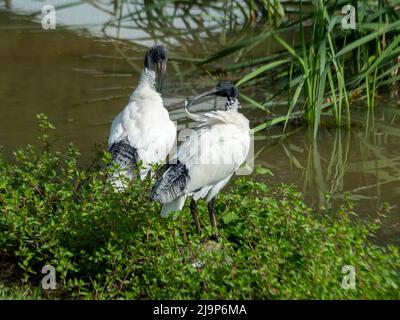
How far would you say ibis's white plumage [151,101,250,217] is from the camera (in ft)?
16.0

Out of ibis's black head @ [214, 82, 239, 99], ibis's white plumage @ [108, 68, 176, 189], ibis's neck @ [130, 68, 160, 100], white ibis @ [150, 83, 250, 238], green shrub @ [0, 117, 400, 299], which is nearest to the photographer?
green shrub @ [0, 117, 400, 299]

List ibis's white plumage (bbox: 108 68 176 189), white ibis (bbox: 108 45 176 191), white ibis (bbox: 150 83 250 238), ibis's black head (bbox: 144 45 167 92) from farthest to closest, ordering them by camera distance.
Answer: ibis's black head (bbox: 144 45 167 92)
ibis's white plumage (bbox: 108 68 176 189)
white ibis (bbox: 108 45 176 191)
white ibis (bbox: 150 83 250 238)

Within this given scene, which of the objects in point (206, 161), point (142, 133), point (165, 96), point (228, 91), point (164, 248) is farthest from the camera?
point (165, 96)

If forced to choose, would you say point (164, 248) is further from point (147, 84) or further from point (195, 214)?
point (147, 84)

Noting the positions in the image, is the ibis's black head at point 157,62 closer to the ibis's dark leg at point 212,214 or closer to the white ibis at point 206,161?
the white ibis at point 206,161

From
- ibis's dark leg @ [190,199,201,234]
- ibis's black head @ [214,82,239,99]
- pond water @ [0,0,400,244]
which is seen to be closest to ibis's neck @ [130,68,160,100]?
pond water @ [0,0,400,244]

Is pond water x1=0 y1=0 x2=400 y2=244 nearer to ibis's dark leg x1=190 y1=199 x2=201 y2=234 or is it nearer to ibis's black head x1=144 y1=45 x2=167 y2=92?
ibis's black head x1=144 y1=45 x2=167 y2=92

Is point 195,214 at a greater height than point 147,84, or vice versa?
point 147,84

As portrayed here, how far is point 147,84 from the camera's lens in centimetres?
640

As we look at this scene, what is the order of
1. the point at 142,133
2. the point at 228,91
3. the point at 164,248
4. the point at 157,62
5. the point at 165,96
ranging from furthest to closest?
the point at 165,96
the point at 157,62
the point at 142,133
the point at 228,91
the point at 164,248

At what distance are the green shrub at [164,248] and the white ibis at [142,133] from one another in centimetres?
52

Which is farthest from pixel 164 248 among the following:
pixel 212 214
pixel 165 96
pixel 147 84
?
pixel 165 96

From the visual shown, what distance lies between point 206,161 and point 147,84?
1.49 metres
